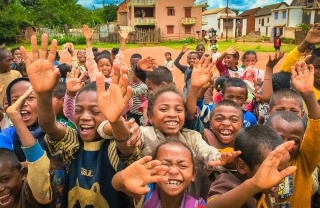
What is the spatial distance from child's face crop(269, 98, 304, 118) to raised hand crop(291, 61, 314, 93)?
1.58 ft

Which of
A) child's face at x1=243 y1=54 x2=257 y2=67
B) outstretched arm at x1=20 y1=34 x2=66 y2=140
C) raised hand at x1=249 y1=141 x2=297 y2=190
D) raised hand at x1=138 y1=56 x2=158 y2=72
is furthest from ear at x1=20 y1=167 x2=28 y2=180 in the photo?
child's face at x1=243 y1=54 x2=257 y2=67

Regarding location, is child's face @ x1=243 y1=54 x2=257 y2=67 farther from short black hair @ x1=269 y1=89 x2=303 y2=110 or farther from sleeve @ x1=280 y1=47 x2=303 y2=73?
short black hair @ x1=269 y1=89 x2=303 y2=110

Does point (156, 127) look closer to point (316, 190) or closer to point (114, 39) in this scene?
point (316, 190)

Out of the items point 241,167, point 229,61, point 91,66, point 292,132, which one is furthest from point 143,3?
point 241,167

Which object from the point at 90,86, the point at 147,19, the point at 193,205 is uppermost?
the point at 147,19

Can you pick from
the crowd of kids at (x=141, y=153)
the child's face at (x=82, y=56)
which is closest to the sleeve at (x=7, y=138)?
the crowd of kids at (x=141, y=153)

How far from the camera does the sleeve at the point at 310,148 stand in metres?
2.15

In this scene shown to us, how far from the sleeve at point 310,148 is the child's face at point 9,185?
1892 millimetres

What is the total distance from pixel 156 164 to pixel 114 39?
3273cm

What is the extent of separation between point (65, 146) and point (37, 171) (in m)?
0.31

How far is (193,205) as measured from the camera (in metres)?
1.92

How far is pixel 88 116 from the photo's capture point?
2162 millimetres

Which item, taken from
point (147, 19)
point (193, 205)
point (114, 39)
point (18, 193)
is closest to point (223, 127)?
point (193, 205)

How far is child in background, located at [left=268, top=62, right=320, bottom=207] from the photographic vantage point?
218 cm
